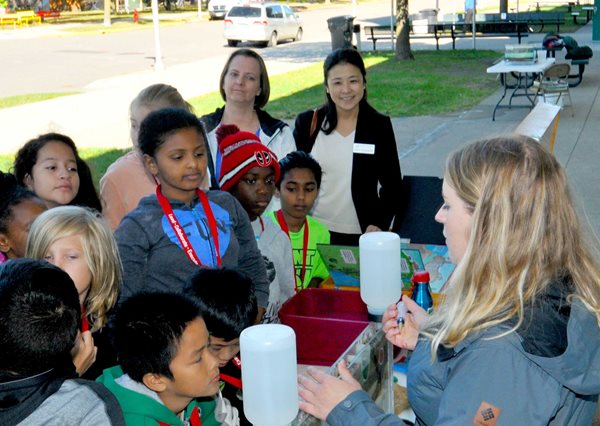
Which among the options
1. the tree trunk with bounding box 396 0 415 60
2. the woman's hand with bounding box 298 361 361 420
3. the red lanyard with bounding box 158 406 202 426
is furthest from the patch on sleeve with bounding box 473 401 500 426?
the tree trunk with bounding box 396 0 415 60

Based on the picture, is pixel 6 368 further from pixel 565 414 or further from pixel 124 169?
Result: pixel 124 169

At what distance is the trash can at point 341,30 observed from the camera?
20734mm

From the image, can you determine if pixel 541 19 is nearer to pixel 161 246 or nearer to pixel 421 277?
pixel 421 277

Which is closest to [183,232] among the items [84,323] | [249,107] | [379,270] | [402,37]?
[84,323]

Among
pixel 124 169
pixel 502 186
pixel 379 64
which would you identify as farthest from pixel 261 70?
pixel 379 64

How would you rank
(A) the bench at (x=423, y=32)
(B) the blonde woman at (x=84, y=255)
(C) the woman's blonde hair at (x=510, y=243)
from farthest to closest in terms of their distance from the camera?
(A) the bench at (x=423, y=32) < (B) the blonde woman at (x=84, y=255) < (C) the woman's blonde hair at (x=510, y=243)

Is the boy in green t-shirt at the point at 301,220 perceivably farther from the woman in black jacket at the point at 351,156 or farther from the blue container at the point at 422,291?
the blue container at the point at 422,291

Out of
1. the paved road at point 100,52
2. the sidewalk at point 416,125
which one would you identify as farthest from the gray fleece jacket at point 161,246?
the paved road at point 100,52

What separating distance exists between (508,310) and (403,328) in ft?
2.63

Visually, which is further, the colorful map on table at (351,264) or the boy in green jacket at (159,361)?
the colorful map on table at (351,264)

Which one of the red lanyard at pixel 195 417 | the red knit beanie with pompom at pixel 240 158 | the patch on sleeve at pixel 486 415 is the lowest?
the red lanyard at pixel 195 417

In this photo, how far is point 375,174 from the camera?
4879 millimetres

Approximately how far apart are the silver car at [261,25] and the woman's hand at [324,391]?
29515mm

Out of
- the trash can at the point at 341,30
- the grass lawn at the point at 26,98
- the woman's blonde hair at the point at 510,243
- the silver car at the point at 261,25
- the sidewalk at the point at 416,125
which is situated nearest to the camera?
the woman's blonde hair at the point at 510,243
